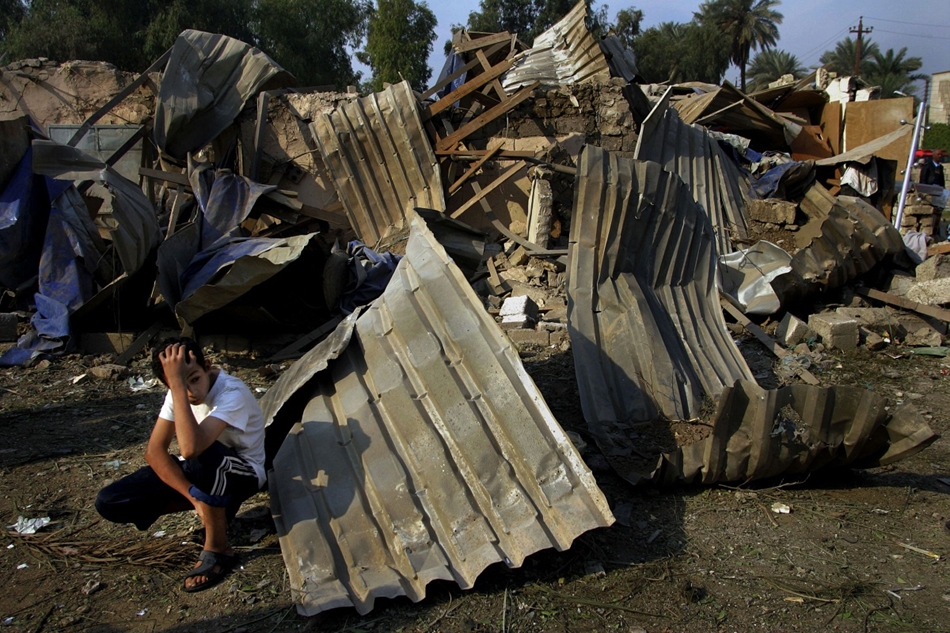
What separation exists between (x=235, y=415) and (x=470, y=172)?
606 cm

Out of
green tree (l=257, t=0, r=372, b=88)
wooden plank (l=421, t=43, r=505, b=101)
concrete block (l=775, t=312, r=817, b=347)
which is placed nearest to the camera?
concrete block (l=775, t=312, r=817, b=347)

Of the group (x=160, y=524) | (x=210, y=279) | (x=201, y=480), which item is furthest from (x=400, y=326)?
(x=210, y=279)

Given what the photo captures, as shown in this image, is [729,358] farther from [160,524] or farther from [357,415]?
[160,524]

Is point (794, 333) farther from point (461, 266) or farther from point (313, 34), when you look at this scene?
point (313, 34)

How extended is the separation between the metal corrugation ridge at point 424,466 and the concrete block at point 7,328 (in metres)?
4.21

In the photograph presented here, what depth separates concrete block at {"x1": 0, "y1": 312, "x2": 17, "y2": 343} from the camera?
6160 millimetres

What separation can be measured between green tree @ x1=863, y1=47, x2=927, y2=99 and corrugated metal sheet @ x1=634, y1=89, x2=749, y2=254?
3551 centimetres

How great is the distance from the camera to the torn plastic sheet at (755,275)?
7.36 meters

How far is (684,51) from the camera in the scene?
120 ft

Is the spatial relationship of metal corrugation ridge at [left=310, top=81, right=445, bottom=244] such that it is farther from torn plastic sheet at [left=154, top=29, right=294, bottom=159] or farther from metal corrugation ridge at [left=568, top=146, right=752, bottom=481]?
metal corrugation ridge at [left=568, top=146, right=752, bottom=481]

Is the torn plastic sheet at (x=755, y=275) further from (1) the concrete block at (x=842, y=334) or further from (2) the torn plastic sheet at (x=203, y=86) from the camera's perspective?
(2) the torn plastic sheet at (x=203, y=86)

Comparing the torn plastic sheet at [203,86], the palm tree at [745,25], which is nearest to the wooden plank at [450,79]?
the torn plastic sheet at [203,86]

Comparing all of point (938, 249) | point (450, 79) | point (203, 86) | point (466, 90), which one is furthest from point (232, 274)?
point (938, 249)

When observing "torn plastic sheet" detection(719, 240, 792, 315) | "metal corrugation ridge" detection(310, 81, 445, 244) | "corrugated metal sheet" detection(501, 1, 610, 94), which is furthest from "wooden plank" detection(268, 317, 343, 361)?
"corrugated metal sheet" detection(501, 1, 610, 94)
